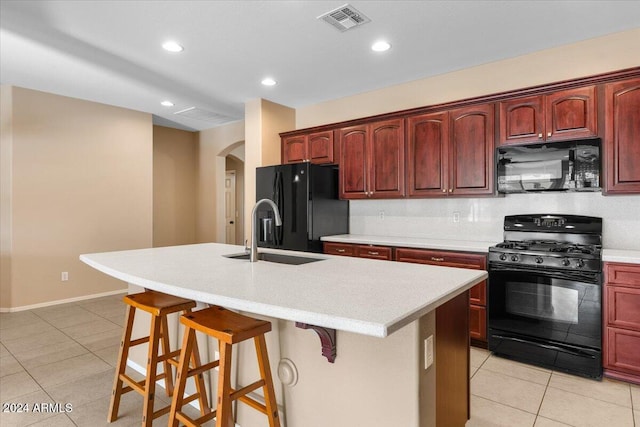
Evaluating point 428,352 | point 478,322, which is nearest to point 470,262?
point 478,322

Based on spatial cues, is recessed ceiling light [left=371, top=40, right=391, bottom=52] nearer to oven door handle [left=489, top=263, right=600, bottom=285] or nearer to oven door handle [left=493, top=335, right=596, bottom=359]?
oven door handle [left=489, top=263, right=600, bottom=285]

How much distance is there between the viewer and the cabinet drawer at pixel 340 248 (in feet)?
13.0

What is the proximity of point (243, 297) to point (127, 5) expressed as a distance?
2.46 metres

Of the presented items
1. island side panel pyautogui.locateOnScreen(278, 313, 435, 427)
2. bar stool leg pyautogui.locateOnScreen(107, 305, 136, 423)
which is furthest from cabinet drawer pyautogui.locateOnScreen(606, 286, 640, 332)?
bar stool leg pyautogui.locateOnScreen(107, 305, 136, 423)

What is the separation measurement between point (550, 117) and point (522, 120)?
211 mm

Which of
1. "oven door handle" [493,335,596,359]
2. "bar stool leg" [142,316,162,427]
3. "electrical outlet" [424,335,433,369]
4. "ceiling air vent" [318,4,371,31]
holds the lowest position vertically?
"oven door handle" [493,335,596,359]

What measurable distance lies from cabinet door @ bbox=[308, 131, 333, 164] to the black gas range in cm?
229

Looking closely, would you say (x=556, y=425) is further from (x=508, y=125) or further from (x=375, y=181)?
(x=375, y=181)

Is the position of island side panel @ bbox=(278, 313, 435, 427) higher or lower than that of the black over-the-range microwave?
lower

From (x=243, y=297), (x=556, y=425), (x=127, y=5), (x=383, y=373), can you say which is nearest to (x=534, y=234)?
(x=556, y=425)

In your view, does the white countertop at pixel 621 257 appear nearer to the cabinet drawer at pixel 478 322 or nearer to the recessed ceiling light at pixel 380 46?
the cabinet drawer at pixel 478 322

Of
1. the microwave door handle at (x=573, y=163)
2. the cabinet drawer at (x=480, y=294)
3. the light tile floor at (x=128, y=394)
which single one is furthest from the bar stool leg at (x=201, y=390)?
the microwave door handle at (x=573, y=163)

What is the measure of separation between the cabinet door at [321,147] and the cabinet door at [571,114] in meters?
2.34

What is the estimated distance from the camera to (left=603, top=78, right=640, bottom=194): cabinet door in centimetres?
269
